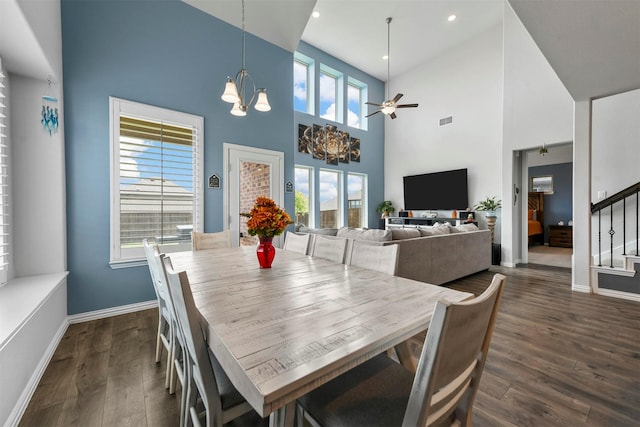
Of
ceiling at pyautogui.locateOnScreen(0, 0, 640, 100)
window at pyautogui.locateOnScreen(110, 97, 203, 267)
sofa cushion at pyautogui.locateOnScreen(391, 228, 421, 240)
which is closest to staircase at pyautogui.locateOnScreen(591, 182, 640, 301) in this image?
ceiling at pyautogui.locateOnScreen(0, 0, 640, 100)

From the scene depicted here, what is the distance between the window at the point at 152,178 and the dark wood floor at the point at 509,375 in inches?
35.9

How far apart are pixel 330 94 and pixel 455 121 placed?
10.9ft

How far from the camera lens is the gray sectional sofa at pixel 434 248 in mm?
3238

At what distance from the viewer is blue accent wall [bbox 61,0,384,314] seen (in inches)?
106

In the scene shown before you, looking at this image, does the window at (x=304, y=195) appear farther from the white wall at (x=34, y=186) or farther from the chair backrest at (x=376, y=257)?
the chair backrest at (x=376, y=257)

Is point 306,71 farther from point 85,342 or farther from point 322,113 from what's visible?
point 85,342

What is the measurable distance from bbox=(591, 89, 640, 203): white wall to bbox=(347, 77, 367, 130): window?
490 cm

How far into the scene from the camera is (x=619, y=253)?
4016 mm

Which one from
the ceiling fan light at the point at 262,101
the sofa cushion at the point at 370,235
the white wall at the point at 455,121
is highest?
the white wall at the point at 455,121

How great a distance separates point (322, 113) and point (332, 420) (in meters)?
6.90

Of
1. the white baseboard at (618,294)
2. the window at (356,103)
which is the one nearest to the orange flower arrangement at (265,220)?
the white baseboard at (618,294)

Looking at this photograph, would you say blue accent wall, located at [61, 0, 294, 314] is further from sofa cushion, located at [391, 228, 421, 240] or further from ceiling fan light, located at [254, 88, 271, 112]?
sofa cushion, located at [391, 228, 421, 240]

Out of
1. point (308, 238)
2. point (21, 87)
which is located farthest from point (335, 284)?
point (21, 87)

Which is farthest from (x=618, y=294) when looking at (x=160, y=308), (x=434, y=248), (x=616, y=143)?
(x=160, y=308)
